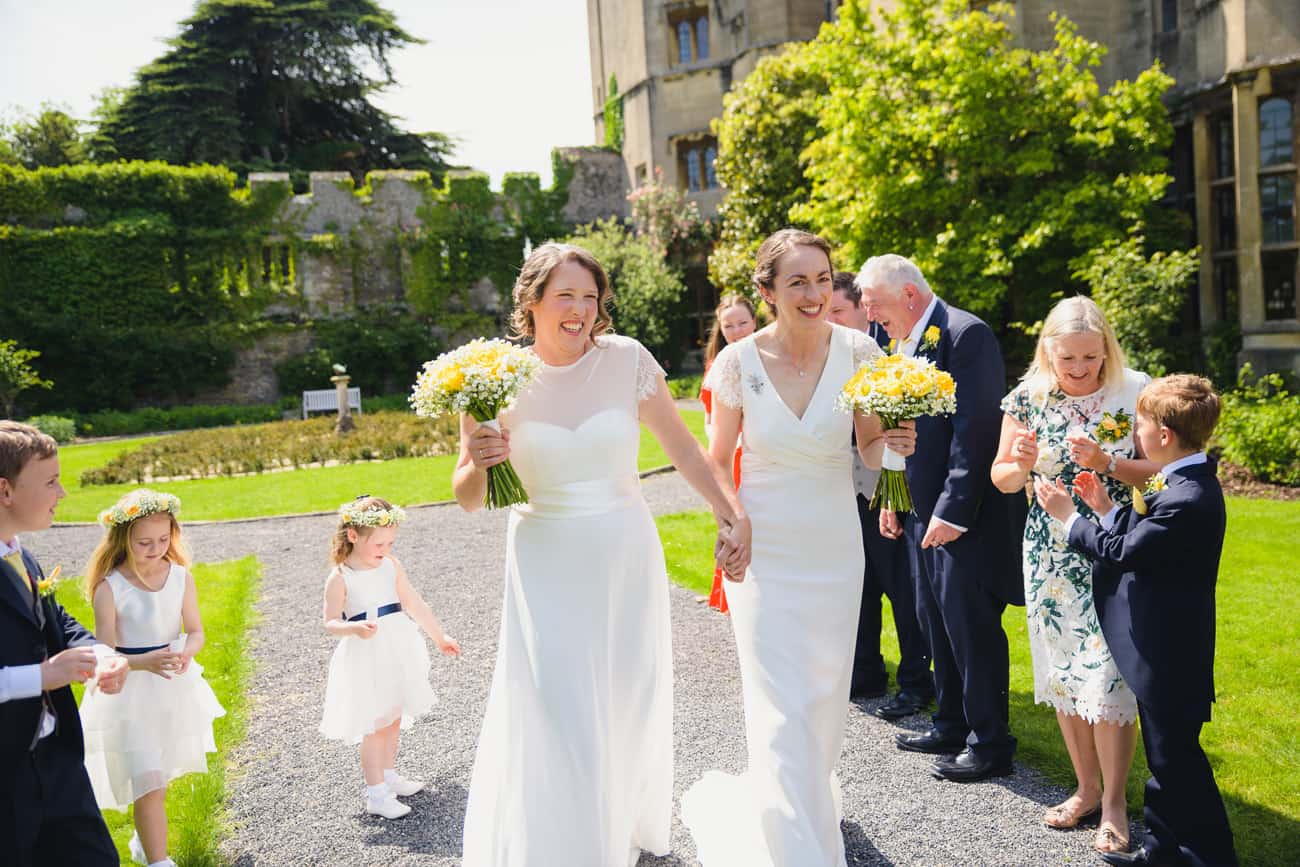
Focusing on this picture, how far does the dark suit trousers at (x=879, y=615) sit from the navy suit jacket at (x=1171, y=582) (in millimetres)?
2221

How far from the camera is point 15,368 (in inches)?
990

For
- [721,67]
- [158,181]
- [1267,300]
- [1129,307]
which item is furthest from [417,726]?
[158,181]

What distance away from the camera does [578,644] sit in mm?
3752

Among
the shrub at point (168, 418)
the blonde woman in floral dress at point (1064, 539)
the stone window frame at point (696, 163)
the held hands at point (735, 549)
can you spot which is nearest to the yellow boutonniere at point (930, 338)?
the blonde woman in floral dress at point (1064, 539)

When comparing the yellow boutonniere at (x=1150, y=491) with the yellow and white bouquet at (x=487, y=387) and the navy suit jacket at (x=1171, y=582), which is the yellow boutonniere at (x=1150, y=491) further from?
the yellow and white bouquet at (x=487, y=387)

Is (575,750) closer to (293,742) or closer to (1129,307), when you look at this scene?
(293,742)

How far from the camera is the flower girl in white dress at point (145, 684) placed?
404 cm

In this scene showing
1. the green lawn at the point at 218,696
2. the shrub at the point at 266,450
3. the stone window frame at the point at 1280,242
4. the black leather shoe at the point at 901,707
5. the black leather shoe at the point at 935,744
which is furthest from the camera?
the shrub at the point at 266,450

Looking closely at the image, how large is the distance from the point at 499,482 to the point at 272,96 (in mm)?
40849

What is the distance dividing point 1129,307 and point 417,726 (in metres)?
12.2

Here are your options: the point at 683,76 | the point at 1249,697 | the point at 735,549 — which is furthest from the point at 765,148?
the point at 735,549

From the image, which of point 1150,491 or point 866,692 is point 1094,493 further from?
point 866,692

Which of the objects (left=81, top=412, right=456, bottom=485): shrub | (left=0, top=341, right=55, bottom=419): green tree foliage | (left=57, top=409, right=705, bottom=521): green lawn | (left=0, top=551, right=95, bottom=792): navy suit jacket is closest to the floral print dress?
(left=0, top=551, right=95, bottom=792): navy suit jacket

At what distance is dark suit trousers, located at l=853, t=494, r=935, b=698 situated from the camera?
5.90m
